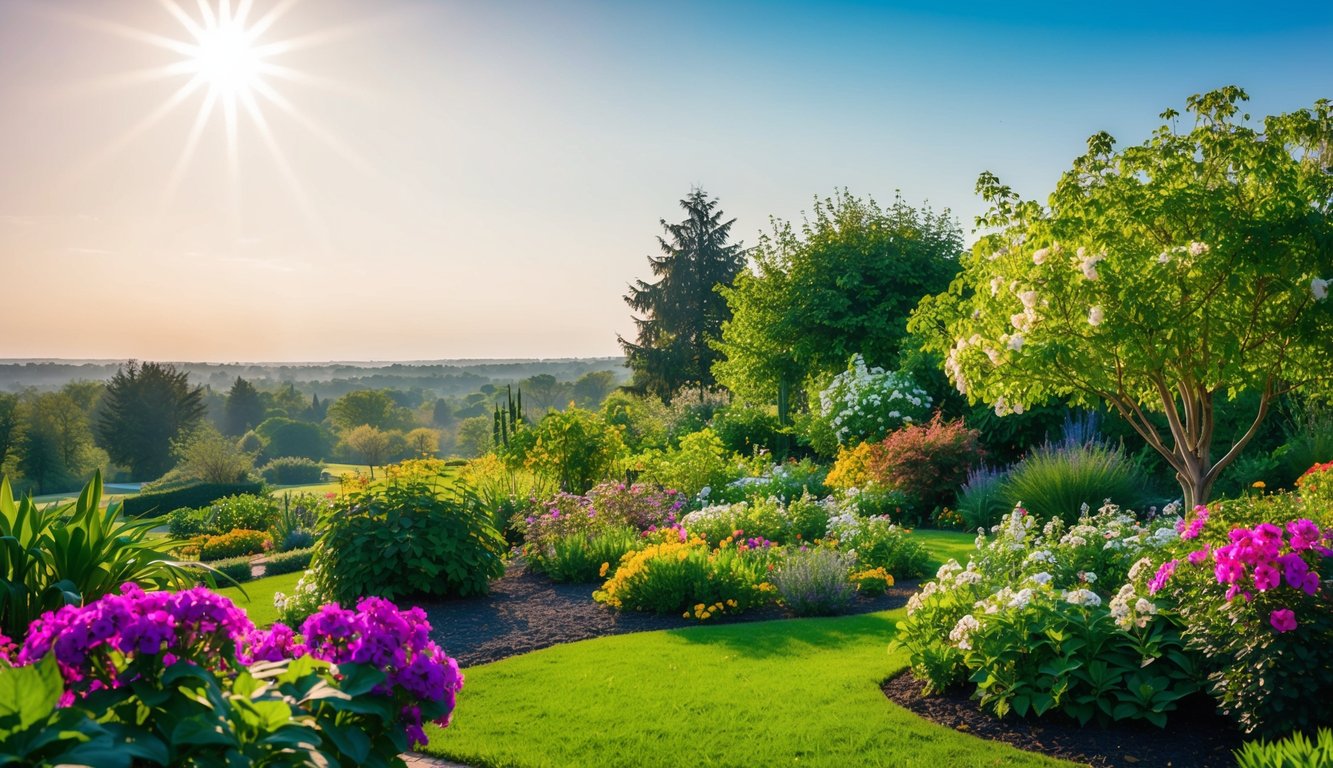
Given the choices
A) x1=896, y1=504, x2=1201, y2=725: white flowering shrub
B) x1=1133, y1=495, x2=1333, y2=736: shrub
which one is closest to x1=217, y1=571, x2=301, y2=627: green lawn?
x1=896, y1=504, x2=1201, y2=725: white flowering shrub

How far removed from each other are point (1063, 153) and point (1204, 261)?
154 centimetres

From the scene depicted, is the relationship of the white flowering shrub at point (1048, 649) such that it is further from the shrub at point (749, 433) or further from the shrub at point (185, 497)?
the shrub at point (185, 497)

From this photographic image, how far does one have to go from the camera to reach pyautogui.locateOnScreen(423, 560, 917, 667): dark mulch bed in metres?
6.46

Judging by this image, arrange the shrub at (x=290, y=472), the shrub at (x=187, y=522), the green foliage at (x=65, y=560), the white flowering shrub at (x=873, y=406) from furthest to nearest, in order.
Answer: the shrub at (x=290, y=472)
the shrub at (x=187, y=522)
the white flowering shrub at (x=873, y=406)
the green foliage at (x=65, y=560)

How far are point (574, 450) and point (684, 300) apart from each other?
23720mm

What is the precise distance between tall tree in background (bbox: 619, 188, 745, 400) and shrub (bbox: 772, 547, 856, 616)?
27.5m

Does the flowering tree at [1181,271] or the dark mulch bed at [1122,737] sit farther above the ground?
the flowering tree at [1181,271]

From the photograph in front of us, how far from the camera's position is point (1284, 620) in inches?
144

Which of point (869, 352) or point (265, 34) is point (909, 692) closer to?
point (265, 34)

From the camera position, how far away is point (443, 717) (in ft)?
8.21

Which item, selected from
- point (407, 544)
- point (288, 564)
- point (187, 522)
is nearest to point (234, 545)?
point (187, 522)

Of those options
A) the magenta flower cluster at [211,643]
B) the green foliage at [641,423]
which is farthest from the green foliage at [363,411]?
the magenta flower cluster at [211,643]

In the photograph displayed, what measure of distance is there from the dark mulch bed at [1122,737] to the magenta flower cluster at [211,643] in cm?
287

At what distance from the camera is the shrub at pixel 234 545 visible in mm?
15711
